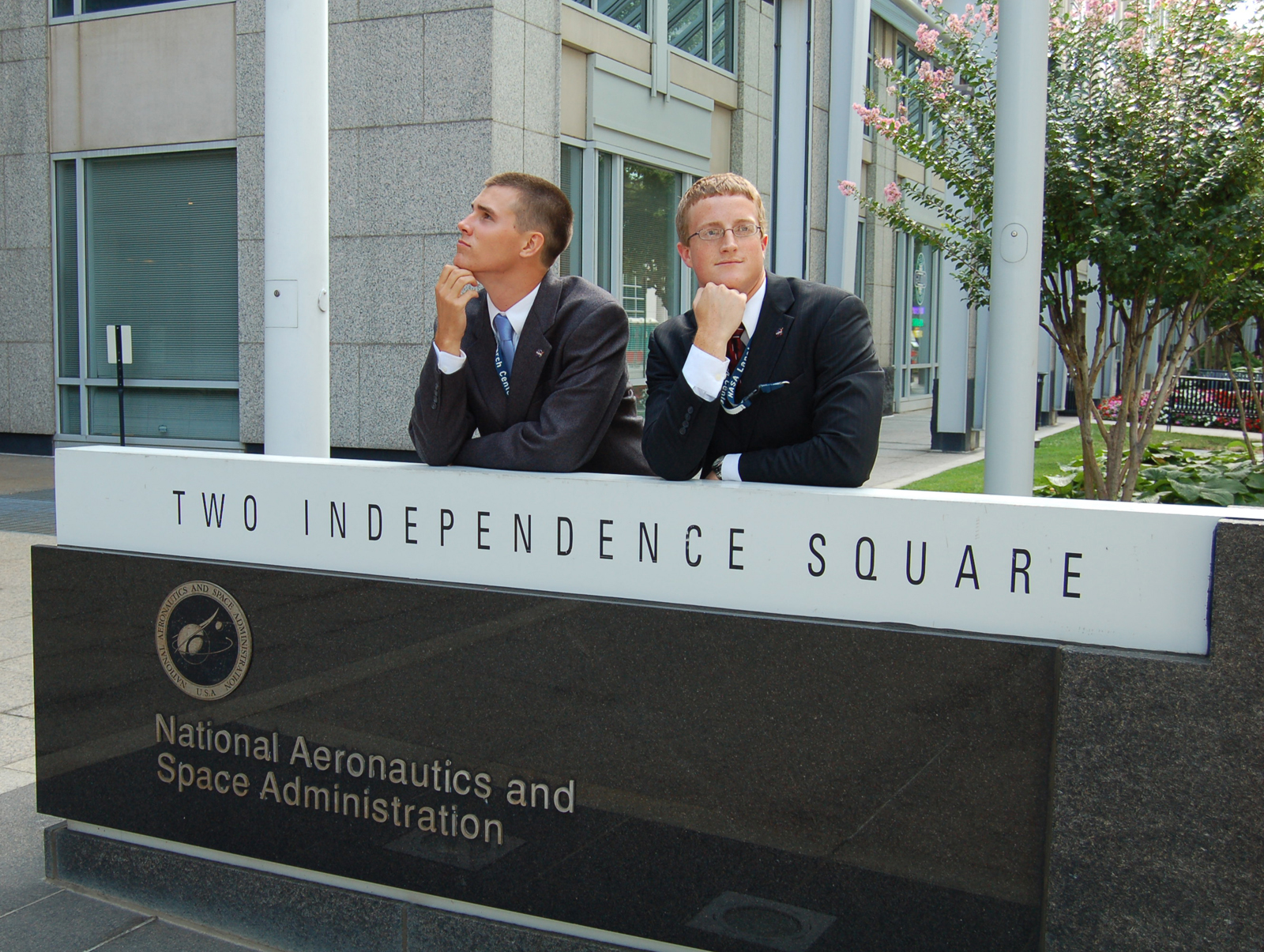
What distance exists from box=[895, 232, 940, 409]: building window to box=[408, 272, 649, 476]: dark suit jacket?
2126 cm

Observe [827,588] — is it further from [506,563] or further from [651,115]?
[651,115]

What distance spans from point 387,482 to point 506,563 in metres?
0.41

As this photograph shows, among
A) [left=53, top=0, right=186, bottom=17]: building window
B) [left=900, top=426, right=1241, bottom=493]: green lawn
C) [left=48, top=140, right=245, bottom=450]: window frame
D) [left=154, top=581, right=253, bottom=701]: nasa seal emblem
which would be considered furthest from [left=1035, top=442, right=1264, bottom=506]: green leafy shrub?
[left=53, top=0, right=186, bottom=17]: building window

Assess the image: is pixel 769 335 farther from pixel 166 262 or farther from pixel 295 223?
pixel 166 262

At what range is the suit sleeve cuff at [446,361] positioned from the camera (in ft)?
10.1

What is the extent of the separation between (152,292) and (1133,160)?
34.9 ft

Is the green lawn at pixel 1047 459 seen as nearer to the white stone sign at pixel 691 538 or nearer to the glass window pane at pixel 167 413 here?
the white stone sign at pixel 691 538

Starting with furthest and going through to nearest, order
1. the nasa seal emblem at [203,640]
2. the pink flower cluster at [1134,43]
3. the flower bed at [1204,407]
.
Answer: the flower bed at [1204,407] < the pink flower cluster at [1134,43] < the nasa seal emblem at [203,640]

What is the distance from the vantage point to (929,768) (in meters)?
2.37

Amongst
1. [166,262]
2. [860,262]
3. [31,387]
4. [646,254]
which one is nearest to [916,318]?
[860,262]

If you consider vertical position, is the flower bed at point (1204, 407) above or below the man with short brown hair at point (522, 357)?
below

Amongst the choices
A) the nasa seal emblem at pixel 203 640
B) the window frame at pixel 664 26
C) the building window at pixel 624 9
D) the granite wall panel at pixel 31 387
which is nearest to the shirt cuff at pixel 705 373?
the nasa seal emblem at pixel 203 640

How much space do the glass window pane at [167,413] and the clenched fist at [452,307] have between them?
1056 cm

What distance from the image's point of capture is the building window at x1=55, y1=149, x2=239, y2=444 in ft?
41.9
